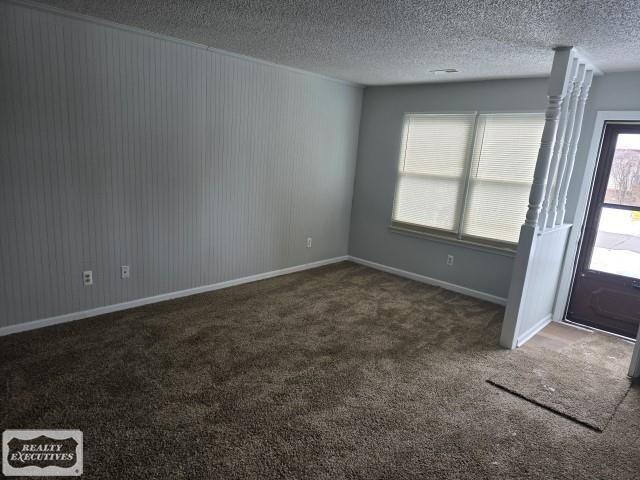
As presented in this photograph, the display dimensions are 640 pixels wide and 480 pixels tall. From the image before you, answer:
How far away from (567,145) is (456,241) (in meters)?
1.55

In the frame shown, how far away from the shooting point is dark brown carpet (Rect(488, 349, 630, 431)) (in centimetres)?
256

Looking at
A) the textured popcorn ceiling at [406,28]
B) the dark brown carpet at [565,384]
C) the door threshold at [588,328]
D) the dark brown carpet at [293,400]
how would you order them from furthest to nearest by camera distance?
the door threshold at [588,328], the dark brown carpet at [565,384], the textured popcorn ceiling at [406,28], the dark brown carpet at [293,400]

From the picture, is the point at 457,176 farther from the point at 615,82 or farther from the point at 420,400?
the point at 420,400

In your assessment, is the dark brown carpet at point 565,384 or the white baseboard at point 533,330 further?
the white baseboard at point 533,330

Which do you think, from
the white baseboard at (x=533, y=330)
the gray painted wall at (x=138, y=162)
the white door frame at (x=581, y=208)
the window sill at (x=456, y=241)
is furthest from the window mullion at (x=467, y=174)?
the gray painted wall at (x=138, y=162)

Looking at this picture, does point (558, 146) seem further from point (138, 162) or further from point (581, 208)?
point (138, 162)

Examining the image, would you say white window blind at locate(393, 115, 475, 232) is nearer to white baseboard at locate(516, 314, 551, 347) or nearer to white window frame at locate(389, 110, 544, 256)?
white window frame at locate(389, 110, 544, 256)

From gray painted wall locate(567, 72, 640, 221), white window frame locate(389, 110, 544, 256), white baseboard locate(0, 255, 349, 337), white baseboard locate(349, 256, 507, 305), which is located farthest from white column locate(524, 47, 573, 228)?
white baseboard locate(0, 255, 349, 337)

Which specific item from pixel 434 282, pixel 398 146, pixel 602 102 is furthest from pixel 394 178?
pixel 602 102

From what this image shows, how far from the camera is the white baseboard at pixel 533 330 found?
136 inches

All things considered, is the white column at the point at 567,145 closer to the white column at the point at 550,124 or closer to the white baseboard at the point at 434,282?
the white column at the point at 550,124

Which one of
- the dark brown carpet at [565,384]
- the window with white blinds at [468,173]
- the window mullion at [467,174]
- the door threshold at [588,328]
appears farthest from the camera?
the window mullion at [467,174]

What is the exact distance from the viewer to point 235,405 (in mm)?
2354

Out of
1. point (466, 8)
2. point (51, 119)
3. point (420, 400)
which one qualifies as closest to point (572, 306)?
point (420, 400)
